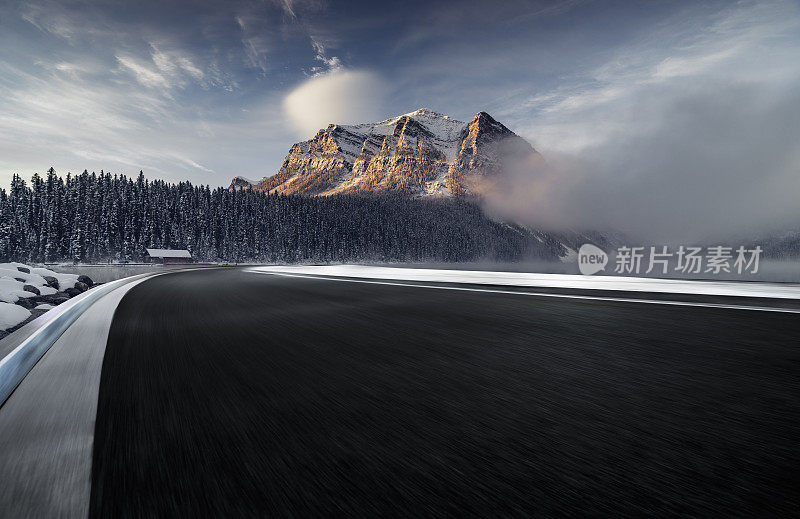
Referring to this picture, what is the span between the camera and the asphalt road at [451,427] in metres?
1.35

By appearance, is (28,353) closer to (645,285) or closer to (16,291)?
(16,291)

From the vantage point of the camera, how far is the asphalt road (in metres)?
1.35

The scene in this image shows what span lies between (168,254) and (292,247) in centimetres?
3539

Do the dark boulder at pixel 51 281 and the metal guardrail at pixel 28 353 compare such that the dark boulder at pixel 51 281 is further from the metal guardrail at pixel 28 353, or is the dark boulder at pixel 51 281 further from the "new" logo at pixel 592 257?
the "new" logo at pixel 592 257

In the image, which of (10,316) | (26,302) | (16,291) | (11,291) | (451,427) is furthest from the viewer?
(26,302)

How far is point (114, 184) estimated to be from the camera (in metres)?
94.4

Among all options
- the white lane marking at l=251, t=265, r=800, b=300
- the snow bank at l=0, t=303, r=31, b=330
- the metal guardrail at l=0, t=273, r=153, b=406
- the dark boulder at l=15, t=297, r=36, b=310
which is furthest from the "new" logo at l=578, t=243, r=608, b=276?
the dark boulder at l=15, t=297, r=36, b=310

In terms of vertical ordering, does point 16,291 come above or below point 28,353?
below

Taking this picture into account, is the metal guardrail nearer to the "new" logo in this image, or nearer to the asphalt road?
the asphalt road

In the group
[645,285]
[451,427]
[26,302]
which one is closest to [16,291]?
[26,302]

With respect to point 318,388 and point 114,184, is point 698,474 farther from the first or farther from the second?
point 114,184

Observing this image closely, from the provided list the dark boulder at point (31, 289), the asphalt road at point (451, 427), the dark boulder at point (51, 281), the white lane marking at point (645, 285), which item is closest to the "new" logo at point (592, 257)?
the white lane marking at point (645, 285)

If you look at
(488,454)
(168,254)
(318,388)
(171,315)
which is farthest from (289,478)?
(168,254)

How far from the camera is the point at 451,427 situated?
2.01 metres
